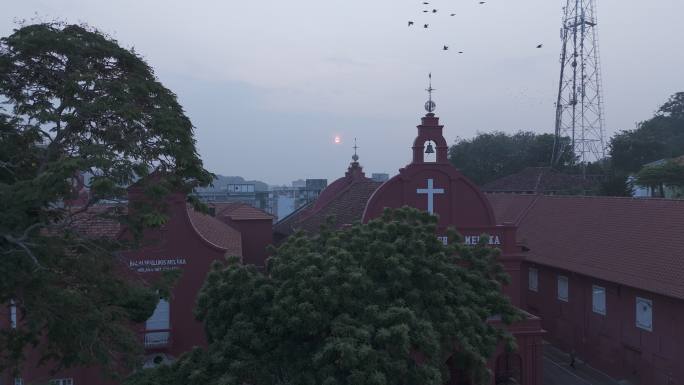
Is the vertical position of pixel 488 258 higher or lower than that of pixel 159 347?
higher

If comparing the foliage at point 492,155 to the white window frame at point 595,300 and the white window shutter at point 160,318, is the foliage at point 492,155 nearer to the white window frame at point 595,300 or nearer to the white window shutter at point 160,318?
the white window frame at point 595,300

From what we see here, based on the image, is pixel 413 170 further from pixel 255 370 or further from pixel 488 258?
pixel 255 370

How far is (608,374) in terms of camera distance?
825 inches

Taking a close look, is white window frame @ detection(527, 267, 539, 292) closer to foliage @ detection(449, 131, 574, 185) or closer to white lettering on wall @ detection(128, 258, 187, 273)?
white lettering on wall @ detection(128, 258, 187, 273)

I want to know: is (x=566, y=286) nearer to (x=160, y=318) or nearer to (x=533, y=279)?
(x=533, y=279)

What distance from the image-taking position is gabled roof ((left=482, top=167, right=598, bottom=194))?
152ft

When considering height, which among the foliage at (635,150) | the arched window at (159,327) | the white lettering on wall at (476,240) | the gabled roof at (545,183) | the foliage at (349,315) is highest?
the foliage at (635,150)

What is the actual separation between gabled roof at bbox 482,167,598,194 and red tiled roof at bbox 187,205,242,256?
93.5 ft

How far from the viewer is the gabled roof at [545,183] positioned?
152 ft

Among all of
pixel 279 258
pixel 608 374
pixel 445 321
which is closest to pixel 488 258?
pixel 445 321

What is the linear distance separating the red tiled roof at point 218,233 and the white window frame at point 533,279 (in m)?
12.7

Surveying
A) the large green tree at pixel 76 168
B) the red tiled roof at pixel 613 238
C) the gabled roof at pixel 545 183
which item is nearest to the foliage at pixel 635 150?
the gabled roof at pixel 545 183

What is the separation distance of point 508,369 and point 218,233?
12354mm

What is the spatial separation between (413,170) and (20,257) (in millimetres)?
12066
